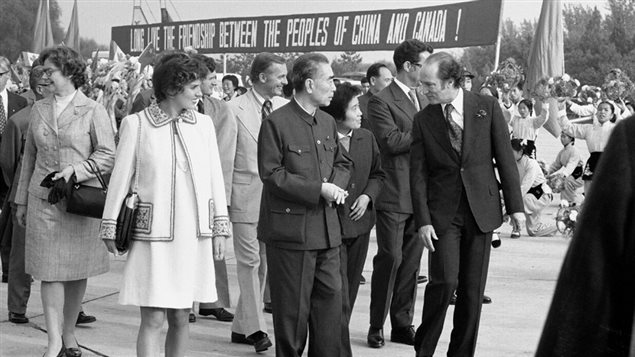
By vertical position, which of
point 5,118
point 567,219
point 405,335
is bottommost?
point 405,335

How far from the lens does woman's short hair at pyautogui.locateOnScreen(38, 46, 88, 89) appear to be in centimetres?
641

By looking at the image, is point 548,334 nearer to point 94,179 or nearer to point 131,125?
point 131,125

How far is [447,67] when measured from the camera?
628cm

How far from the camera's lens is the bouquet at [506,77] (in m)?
15.1

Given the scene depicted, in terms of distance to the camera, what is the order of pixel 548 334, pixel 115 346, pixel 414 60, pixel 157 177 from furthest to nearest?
pixel 414 60
pixel 115 346
pixel 157 177
pixel 548 334

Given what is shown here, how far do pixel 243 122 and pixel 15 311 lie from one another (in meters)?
2.16

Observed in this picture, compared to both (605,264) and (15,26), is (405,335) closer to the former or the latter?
(605,264)

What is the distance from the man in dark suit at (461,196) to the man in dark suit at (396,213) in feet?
3.17

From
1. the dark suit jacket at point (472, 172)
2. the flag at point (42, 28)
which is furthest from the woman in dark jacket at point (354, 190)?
the flag at point (42, 28)

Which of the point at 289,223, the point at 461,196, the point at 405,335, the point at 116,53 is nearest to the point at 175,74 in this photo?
the point at 289,223

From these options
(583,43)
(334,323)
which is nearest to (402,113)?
(334,323)

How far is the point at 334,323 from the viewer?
19.5ft

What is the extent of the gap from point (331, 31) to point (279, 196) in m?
21.0

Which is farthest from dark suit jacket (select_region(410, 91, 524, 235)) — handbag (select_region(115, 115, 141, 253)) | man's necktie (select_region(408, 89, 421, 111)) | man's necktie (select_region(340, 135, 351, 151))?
handbag (select_region(115, 115, 141, 253))
